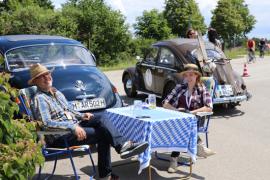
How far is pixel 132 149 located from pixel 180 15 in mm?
47945

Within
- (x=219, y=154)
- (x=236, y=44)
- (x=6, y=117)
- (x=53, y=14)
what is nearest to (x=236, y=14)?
(x=236, y=44)

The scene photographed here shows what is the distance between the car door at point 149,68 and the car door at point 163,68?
0.17 meters

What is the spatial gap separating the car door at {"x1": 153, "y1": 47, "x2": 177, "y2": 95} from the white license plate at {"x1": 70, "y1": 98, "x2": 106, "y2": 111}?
344 centimetres

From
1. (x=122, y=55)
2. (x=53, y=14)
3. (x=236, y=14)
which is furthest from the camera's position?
(x=236, y=14)

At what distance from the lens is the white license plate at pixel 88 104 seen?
780 cm

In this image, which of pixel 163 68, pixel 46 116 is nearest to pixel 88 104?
pixel 46 116

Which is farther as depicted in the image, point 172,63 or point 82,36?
point 82,36

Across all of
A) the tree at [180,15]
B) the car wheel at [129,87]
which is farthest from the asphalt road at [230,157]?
the tree at [180,15]

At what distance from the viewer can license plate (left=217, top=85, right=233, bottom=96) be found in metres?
10.4

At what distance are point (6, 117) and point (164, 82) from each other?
7916 mm

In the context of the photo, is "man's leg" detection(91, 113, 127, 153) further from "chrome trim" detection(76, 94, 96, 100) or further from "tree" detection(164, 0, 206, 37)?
"tree" detection(164, 0, 206, 37)

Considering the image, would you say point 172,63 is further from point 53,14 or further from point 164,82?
point 53,14

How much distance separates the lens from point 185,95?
709cm

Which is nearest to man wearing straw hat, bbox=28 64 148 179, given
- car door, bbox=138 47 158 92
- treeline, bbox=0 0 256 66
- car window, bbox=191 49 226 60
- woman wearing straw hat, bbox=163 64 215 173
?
woman wearing straw hat, bbox=163 64 215 173
